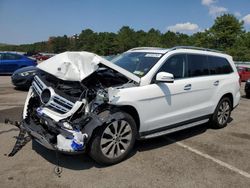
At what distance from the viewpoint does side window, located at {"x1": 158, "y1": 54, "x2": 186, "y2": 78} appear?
5.35 metres

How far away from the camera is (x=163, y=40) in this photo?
78688 mm

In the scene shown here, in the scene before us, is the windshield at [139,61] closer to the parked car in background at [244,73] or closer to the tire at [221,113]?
the tire at [221,113]

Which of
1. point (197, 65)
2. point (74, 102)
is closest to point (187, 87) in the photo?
point (197, 65)

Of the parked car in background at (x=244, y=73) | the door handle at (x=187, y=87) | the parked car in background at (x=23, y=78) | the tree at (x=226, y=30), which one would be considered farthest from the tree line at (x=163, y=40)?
the parked car in background at (x=244, y=73)

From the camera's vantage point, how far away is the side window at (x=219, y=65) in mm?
6531

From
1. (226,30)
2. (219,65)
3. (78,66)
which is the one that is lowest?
(219,65)

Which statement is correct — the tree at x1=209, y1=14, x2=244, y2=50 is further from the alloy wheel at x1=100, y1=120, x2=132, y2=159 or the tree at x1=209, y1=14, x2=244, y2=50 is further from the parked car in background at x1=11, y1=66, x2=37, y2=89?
the alloy wheel at x1=100, y1=120, x2=132, y2=159

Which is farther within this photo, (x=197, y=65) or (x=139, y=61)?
(x=197, y=65)

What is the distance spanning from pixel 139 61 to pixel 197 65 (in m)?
1.32

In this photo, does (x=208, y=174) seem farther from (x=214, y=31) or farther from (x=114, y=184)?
(x=214, y=31)

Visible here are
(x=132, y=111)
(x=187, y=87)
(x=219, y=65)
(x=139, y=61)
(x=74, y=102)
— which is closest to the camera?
(x=74, y=102)

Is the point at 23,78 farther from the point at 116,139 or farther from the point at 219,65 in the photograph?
the point at 116,139

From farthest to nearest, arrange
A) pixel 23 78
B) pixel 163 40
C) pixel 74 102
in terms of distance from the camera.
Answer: pixel 163 40 < pixel 23 78 < pixel 74 102

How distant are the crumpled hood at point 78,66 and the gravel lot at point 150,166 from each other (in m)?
1.26
